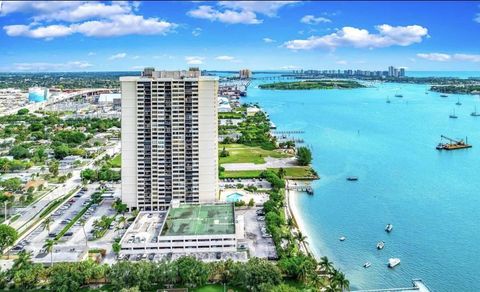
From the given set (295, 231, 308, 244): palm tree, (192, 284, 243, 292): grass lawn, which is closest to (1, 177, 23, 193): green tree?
(192, 284, 243, 292): grass lawn

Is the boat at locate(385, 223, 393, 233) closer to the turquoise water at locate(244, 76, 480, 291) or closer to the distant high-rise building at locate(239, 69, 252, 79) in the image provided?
the turquoise water at locate(244, 76, 480, 291)

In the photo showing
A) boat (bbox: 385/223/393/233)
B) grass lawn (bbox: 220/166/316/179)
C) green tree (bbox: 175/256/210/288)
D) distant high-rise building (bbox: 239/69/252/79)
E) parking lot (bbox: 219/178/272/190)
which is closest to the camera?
green tree (bbox: 175/256/210/288)

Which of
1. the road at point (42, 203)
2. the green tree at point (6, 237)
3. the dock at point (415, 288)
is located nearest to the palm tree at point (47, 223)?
the road at point (42, 203)

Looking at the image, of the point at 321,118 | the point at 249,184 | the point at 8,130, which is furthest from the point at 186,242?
the point at 321,118

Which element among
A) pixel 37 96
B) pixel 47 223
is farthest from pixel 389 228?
pixel 37 96

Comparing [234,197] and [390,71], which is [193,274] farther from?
[390,71]
